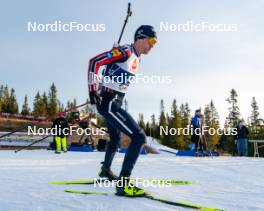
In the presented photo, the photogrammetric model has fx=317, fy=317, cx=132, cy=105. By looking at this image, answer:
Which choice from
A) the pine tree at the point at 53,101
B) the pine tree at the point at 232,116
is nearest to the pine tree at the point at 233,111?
the pine tree at the point at 232,116

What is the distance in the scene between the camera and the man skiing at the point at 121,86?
144 inches

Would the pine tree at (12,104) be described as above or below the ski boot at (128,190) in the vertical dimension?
above

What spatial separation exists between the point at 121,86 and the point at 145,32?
2.47ft

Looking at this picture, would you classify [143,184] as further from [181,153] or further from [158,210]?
[181,153]

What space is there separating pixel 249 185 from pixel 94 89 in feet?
8.52

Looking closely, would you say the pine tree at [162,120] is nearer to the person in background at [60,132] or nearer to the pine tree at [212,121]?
the pine tree at [212,121]

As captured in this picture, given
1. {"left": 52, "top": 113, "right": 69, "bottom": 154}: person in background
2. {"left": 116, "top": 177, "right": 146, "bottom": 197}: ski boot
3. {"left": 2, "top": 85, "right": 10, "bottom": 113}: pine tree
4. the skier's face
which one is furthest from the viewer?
{"left": 2, "top": 85, "right": 10, "bottom": 113}: pine tree

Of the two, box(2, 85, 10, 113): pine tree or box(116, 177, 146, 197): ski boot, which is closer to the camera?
box(116, 177, 146, 197): ski boot

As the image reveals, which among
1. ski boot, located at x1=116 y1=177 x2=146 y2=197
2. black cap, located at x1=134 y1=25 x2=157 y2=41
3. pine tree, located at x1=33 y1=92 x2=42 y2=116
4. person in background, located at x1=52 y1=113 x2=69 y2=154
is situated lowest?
ski boot, located at x1=116 y1=177 x2=146 y2=197

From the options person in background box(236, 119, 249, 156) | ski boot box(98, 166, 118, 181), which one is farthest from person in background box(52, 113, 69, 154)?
ski boot box(98, 166, 118, 181)

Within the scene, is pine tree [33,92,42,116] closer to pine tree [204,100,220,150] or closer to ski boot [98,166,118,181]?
→ pine tree [204,100,220,150]

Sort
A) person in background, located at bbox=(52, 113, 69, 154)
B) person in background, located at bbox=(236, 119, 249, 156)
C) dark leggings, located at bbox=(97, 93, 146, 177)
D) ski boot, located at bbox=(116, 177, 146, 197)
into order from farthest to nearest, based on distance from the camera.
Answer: person in background, located at bbox=(236, 119, 249, 156) → person in background, located at bbox=(52, 113, 69, 154) → dark leggings, located at bbox=(97, 93, 146, 177) → ski boot, located at bbox=(116, 177, 146, 197)

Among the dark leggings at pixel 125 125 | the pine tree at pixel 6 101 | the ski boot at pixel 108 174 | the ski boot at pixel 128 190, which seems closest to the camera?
the ski boot at pixel 128 190

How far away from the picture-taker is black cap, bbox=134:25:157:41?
3.99 m
